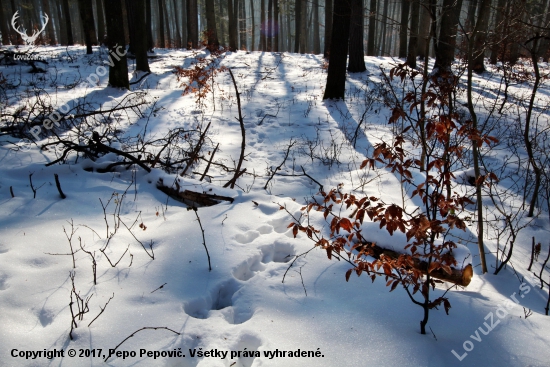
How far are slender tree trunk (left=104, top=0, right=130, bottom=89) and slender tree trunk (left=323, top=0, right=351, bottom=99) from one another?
545cm

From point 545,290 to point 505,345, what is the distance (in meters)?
1.38

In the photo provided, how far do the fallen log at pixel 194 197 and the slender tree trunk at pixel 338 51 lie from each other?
5860 mm

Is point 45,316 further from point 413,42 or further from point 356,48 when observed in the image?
point 413,42

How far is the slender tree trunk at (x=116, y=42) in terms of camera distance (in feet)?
28.2

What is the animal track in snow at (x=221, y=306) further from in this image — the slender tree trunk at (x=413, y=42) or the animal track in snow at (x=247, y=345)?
the slender tree trunk at (x=413, y=42)

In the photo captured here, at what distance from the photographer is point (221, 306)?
245 centimetres

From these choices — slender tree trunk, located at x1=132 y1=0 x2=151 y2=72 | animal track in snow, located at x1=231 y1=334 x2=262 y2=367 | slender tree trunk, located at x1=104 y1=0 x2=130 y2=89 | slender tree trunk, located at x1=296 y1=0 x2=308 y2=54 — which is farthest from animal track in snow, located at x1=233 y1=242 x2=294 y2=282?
slender tree trunk, located at x1=296 y1=0 x2=308 y2=54

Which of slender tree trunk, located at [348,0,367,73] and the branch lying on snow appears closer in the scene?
the branch lying on snow

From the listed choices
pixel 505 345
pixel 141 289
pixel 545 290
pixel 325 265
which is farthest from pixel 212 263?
pixel 545 290

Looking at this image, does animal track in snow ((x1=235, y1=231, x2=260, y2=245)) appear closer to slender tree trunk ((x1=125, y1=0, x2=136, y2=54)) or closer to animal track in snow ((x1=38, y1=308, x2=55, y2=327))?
animal track in snow ((x1=38, y1=308, x2=55, y2=327))

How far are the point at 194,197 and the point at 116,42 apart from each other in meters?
7.04

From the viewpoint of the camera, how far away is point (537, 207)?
433 cm

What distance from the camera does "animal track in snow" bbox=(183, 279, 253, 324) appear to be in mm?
2268

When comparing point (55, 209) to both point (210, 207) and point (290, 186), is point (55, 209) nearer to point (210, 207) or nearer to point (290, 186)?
point (210, 207)
